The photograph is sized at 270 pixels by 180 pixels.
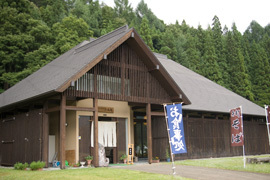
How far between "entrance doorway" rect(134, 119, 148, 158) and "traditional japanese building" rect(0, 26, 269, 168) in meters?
0.06

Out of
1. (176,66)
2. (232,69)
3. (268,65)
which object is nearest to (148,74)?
Answer: (176,66)

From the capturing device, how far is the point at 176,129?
11023 mm

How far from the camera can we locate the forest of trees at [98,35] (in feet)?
101

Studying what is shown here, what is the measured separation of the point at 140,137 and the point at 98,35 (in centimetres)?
2545

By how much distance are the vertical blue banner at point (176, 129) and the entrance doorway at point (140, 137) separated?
8216mm

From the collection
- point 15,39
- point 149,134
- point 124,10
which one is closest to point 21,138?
point 149,134

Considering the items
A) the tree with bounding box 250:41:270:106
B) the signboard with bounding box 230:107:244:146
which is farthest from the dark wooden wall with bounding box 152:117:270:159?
the tree with bounding box 250:41:270:106

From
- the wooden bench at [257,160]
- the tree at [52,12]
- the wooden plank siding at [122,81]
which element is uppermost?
the tree at [52,12]

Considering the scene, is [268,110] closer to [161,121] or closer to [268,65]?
[161,121]

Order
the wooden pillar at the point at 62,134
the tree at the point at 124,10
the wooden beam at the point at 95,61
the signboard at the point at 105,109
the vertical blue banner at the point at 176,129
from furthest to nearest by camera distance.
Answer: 1. the tree at the point at 124,10
2. the signboard at the point at 105,109
3. the wooden pillar at the point at 62,134
4. the wooden beam at the point at 95,61
5. the vertical blue banner at the point at 176,129

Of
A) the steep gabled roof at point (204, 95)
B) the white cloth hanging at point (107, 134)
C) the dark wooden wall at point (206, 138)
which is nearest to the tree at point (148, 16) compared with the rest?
the steep gabled roof at point (204, 95)

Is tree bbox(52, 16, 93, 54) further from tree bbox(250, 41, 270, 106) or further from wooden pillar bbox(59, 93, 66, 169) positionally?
tree bbox(250, 41, 270, 106)

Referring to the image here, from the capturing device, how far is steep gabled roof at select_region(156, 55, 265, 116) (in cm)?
2045

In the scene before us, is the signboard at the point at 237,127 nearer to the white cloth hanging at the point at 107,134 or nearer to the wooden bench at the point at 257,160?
the wooden bench at the point at 257,160
